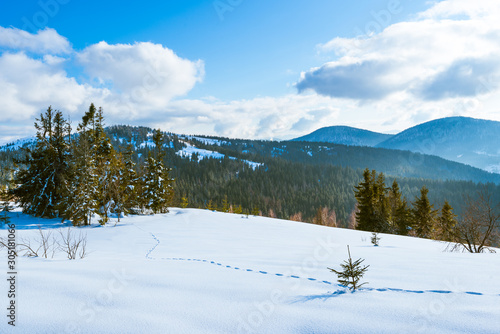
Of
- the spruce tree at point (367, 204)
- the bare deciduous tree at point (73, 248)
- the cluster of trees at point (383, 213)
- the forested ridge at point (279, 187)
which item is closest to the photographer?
the bare deciduous tree at point (73, 248)

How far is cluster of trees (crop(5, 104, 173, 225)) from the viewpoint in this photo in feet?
60.5

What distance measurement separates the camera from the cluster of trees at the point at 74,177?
18.5 metres

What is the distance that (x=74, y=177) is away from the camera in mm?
19797

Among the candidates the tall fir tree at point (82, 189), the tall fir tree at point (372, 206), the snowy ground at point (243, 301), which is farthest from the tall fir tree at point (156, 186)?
the tall fir tree at point (372, 206)

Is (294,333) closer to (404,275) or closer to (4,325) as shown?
(4,325)

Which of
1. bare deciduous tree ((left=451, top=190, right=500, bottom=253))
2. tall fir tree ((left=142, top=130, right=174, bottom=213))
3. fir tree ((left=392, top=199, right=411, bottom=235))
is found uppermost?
tall fir tree ((left=142, top=130, right=174, bottom=213))

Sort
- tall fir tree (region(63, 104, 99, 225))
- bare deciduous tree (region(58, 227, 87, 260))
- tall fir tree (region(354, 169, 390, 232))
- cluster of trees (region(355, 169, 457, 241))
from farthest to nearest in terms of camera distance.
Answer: tall fir tree (region(354, 169, 390, 232)) < cluster of trees (region(355, 169, 457, 241)) < tall fir tree (region(63, 104, 99, 225)) < bare deciduous tree (region(58, 227, 87, 260))

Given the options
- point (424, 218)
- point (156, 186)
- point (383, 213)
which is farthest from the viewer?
point (383, 213)

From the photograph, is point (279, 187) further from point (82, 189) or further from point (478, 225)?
point (478, 225)

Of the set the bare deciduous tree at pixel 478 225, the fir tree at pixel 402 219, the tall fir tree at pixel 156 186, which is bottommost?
the fir tree at pixel 402 219

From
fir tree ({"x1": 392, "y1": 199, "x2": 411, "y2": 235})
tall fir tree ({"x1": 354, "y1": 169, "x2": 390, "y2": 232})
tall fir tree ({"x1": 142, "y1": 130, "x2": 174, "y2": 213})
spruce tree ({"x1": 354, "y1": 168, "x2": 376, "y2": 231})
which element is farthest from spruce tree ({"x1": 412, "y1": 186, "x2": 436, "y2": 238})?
tall fir tree ({"x1": 142, "y1": 130, "x2": 174, "y2": 213})

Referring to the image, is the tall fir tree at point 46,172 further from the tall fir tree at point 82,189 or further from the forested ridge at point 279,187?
the forested ridge at point 279,187

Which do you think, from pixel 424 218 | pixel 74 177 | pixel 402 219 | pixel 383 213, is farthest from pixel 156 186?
pixel 402 219

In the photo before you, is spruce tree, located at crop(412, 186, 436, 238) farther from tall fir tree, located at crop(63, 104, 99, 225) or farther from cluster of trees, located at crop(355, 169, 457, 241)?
tall fir tree, located at crop(63, 104, 99, 225)
